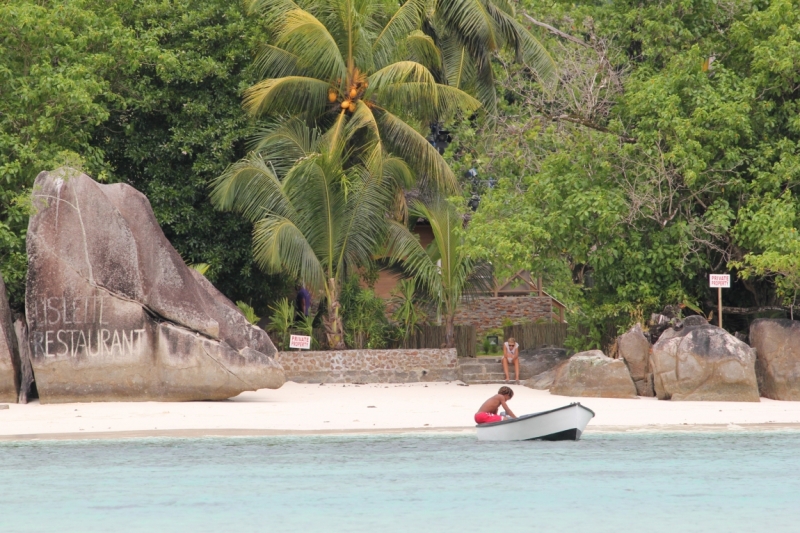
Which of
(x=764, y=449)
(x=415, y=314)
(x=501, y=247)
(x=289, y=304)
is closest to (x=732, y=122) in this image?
(x=501, y=247)

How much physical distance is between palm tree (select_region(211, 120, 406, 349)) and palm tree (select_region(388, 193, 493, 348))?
505 mm

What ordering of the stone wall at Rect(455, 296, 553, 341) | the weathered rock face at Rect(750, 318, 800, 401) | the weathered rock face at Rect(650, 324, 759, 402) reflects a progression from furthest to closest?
1. the stone wall at Rect(455, 296, 553, 341)
2. the weathered rock face at Rect(750, 318, 800, 401)
3. the weathered rock face at Rect(650, 324, 759, 402)

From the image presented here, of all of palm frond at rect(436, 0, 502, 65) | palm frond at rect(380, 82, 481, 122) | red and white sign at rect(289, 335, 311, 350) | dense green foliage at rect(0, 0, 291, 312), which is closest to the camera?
dense green foliage at rect(0, 0, 291, 312)

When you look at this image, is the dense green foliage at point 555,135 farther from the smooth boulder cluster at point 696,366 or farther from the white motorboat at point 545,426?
the white motorboat at point 545,426

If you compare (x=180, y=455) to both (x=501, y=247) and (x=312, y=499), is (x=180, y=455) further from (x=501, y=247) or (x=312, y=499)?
(x=501, y=247)

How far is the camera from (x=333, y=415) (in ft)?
59.1

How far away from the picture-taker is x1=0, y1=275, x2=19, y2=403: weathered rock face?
18109 mm

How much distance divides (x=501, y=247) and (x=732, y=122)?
14.6 ft

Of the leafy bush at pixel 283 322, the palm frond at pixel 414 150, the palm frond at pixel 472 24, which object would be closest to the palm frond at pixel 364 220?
the palm frond at pixel 414 150

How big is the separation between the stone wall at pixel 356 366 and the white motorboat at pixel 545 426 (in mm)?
6976

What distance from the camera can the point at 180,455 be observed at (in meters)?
Result: 15.1

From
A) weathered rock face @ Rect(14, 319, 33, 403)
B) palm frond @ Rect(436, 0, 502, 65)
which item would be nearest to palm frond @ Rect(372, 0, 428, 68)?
palm frond @ Rect(436, 0, 502, 65)

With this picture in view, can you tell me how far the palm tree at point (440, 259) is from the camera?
2342cm

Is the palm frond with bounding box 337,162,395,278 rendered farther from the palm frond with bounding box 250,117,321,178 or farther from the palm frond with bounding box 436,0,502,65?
the palm frond with bounding box 436,0,502,65
